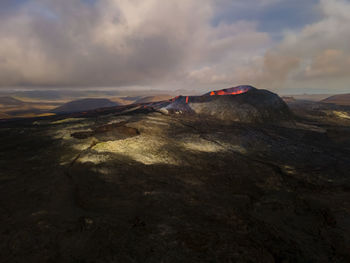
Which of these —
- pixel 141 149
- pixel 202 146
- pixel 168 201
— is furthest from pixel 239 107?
pixel 168 201

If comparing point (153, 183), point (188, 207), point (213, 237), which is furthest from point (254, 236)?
point (153, 183)

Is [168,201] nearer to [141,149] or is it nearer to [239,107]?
[141,149]

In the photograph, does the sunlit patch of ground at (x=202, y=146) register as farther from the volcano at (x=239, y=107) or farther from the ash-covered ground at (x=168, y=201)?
the volcano at (x=239, y=107)

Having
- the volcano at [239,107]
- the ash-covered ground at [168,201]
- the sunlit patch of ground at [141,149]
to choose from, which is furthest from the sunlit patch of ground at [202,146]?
the volcano at [239,107]

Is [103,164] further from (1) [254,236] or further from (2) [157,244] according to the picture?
(1) [254,236]

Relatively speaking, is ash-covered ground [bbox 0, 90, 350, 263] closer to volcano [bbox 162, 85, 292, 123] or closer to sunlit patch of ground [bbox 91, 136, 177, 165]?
sunlit patch of ground [bbox 91, 136, 177, 165]
